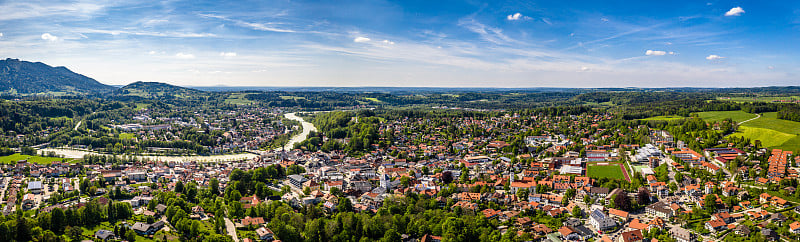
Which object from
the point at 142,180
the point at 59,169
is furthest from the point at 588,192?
the point at 59,169

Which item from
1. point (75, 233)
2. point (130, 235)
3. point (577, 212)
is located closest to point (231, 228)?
point (130, 235)

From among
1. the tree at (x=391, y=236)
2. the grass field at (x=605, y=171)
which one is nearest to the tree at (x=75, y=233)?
the tree at (x=391, y=236)

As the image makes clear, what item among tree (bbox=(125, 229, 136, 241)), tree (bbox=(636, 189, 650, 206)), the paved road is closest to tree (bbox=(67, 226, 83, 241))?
tree (bbox=(125, 229, 136, 241))

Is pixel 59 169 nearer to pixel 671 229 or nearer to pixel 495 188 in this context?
pixel 495 188

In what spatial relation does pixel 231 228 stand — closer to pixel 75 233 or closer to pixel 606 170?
pixel 75 233

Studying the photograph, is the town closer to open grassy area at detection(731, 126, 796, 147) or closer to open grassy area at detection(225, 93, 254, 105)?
open grassy area at detection(731, 126, 796, 147)

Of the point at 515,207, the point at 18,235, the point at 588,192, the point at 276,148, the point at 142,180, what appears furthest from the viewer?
the point at 276,148
